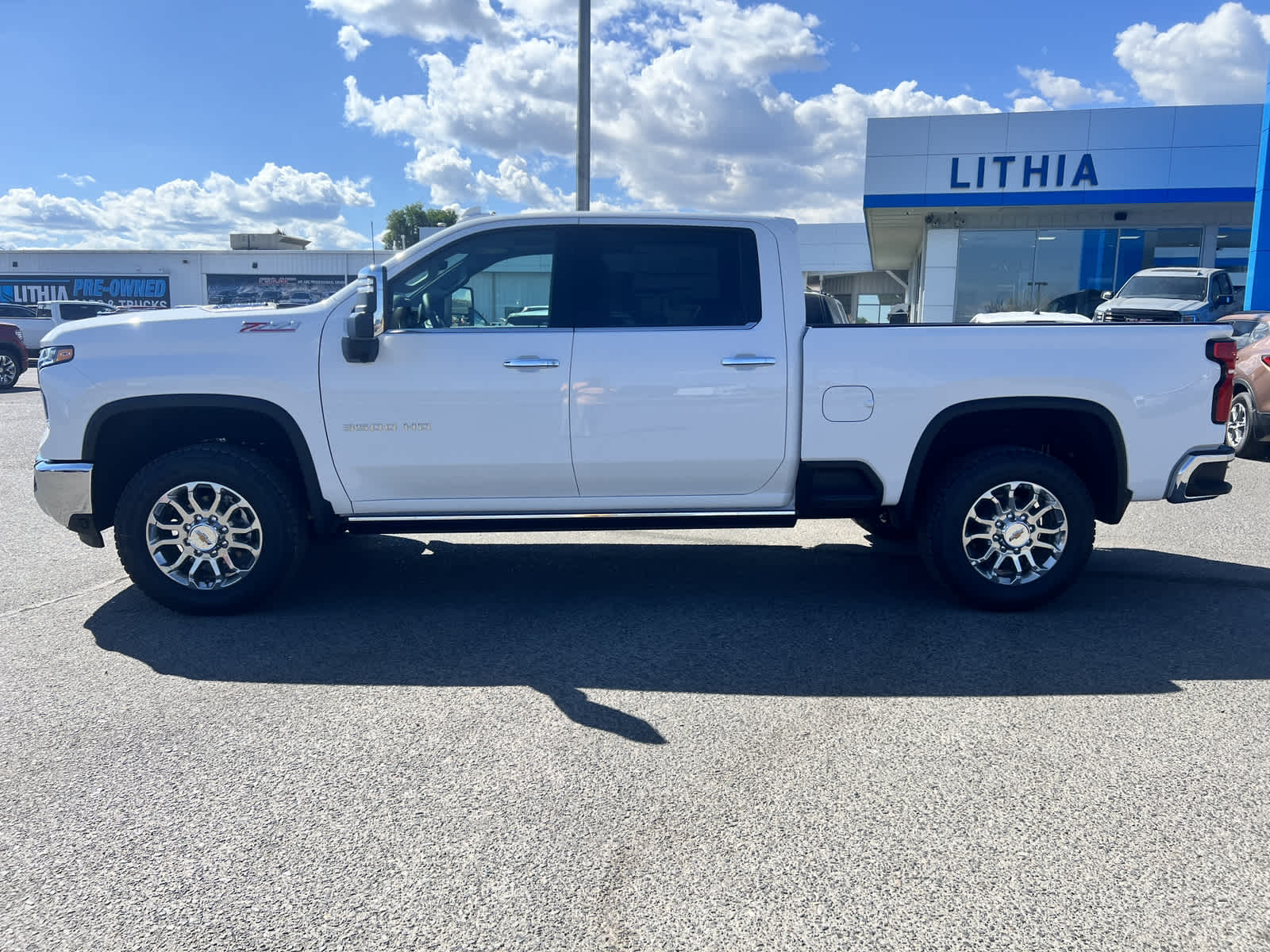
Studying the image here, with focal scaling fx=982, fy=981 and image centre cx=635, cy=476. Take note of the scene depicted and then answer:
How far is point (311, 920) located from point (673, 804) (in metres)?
1.16

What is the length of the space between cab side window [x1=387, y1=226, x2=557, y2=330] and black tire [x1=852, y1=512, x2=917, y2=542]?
88.4 inches

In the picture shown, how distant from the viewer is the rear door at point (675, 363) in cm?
500

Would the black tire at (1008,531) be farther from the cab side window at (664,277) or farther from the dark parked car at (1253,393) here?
the dark parked car at (1253,393)

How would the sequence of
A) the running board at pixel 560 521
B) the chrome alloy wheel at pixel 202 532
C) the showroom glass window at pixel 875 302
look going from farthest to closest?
the showroom glass window at pixel 875 302, the running board at pixel 560 521, the chrome alloy wheel at pixel 202 532

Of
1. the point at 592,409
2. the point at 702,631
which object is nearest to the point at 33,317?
the point at 592,409

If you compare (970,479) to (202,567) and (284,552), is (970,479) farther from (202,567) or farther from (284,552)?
(202,567)

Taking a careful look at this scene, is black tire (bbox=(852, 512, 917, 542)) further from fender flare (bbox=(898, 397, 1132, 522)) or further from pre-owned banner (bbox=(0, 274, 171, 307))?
pre-owned banner (bbox=(0, 274, 171, 307))

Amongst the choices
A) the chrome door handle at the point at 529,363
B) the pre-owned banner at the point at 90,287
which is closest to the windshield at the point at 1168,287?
the chrome door handle at the point at 529,363

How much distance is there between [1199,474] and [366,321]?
4.38 meters

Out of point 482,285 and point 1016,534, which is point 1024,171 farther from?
point 482,285

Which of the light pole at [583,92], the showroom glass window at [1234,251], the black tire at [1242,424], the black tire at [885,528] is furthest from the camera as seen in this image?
the showroom glass window at [1234,251]

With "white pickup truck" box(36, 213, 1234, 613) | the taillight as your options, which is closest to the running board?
"white pickup truck" box(36, 213, 1234, 613)

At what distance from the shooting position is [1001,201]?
Result: 866 inches

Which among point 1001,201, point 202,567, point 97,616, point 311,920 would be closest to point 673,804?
point 311,920
